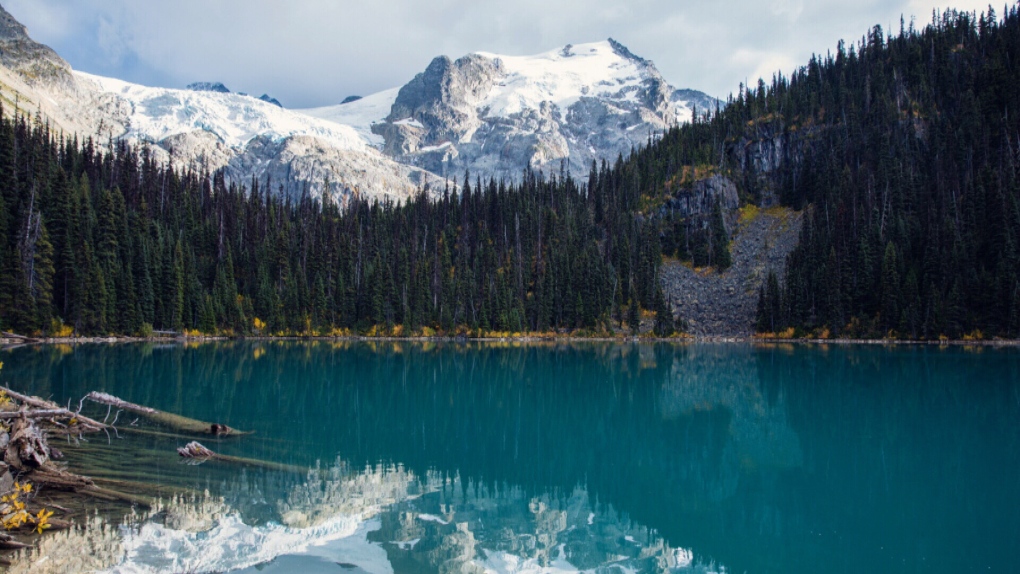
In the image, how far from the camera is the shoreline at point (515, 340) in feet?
220

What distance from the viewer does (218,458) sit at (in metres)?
19.0

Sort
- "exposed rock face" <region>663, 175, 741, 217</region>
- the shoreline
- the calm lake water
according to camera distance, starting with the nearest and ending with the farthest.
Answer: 1. the calm lake water
2. the shoreline
3. "exposed rock face" <region>663, 175, 741, 217</region>

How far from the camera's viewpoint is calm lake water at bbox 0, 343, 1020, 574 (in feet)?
42.6

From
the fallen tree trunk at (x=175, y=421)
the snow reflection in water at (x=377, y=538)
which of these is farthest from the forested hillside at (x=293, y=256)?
the snow reflection in water at (x=377, y=538)

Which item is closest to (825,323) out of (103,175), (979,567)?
(979,567)

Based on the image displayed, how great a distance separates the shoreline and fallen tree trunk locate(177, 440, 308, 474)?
50.5 metres

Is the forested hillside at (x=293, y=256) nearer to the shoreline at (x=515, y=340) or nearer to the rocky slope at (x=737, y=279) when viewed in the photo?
the shoreline at (x=515, y=340)

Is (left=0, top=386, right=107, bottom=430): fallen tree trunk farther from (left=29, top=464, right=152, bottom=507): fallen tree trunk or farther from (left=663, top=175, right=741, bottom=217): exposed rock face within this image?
(left=663, top=175, right=741, bottom=217): exposed rock face

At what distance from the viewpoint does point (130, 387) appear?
32.9 meters

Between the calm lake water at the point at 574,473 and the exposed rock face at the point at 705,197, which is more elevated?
the exposed rock face at the point at 705,197

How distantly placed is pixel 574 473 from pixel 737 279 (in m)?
89.7

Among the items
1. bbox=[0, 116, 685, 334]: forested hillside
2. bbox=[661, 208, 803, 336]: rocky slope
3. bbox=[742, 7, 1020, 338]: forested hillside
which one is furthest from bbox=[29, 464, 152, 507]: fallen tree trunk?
bbox=[661, 208, 803, 336]: rocky slope

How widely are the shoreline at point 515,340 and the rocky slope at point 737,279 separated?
404 cm

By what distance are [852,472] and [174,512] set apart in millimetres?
19197
